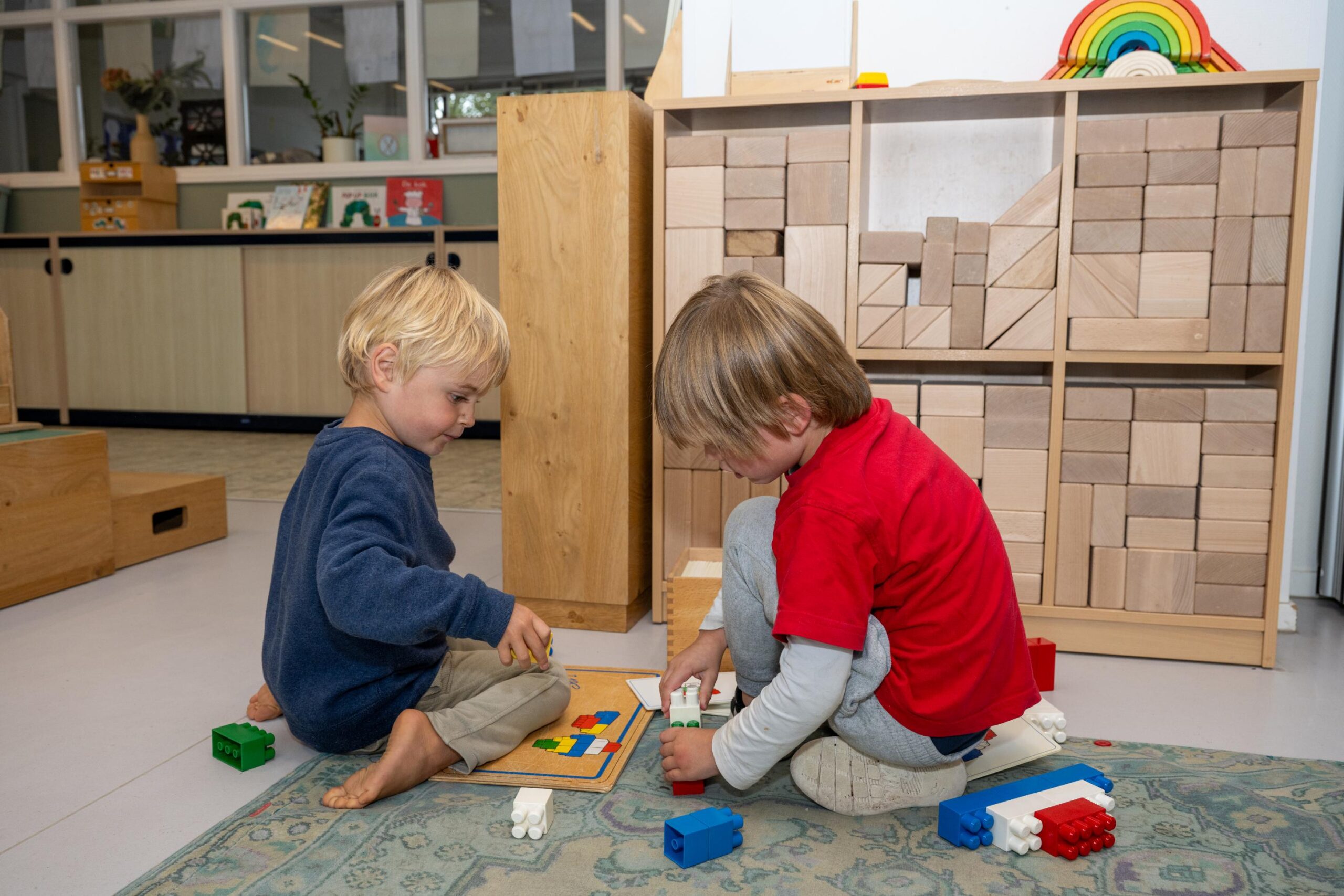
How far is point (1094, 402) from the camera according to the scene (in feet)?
Answer: 5.68

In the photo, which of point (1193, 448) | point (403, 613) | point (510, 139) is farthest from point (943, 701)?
point (510, 139)

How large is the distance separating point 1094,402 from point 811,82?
2.82 feet

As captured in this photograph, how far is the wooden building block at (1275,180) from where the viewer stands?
163 cm

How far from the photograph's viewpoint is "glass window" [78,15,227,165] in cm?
528

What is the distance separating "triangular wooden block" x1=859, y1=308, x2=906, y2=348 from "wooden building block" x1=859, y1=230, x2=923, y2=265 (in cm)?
9

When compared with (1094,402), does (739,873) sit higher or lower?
lower

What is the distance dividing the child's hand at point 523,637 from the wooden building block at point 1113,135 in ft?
4.18

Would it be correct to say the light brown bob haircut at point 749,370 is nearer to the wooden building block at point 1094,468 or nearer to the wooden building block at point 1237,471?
the wooden building block at point 1094,468

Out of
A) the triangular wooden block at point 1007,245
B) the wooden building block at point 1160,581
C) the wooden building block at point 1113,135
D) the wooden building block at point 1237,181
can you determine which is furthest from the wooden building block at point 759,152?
the wooden building block at point 1160,581

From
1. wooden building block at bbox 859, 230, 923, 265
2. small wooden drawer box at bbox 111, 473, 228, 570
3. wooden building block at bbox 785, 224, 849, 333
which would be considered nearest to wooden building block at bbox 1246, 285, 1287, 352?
wooden building block at bbox 859, 230, 923, 265

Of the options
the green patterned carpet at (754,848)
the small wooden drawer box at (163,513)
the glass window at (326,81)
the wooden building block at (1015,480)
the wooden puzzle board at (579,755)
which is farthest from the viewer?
the glass window at (326,81)

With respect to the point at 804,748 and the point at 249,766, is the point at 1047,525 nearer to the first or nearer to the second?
the point at 804,748

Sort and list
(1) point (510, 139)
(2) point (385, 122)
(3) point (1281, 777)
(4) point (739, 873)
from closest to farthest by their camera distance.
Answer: (4) point (739, 873) < (3) point (1281, 777) < (1) point (510, 139) < (2) point (385, 122)

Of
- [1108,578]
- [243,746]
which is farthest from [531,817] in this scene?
[1108,578]
